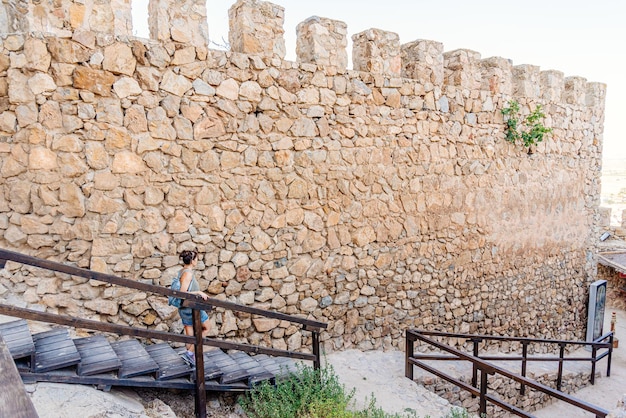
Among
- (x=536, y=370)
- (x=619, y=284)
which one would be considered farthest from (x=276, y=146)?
(x=619, y=284)

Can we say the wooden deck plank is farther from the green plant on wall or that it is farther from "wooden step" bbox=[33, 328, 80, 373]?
the green plant on wall

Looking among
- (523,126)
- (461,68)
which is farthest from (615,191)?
(461,68)

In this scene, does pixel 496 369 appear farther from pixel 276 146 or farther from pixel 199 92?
pixel 199 92

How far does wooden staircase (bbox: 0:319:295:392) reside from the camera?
2.83 metres

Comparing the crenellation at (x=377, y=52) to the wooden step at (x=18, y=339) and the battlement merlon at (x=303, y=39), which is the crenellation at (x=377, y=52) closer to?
the battlement merlon at (x=303, y=39)

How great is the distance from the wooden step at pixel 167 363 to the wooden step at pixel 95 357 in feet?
1.10

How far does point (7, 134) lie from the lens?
3.76 metres

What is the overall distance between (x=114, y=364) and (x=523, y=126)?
6615 millimetres

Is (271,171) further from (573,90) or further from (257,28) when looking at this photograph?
(573,90)

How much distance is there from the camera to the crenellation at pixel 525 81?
7.04 meters

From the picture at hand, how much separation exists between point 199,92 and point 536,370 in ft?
21.0

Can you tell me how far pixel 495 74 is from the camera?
6.57m

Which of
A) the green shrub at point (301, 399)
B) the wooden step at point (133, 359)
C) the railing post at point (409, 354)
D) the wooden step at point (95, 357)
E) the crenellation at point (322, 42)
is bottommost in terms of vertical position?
the railing post at point (409, 354)

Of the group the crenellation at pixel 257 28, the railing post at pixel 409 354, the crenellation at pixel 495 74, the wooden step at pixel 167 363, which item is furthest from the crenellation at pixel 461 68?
the wooden step at pixel 167 363
